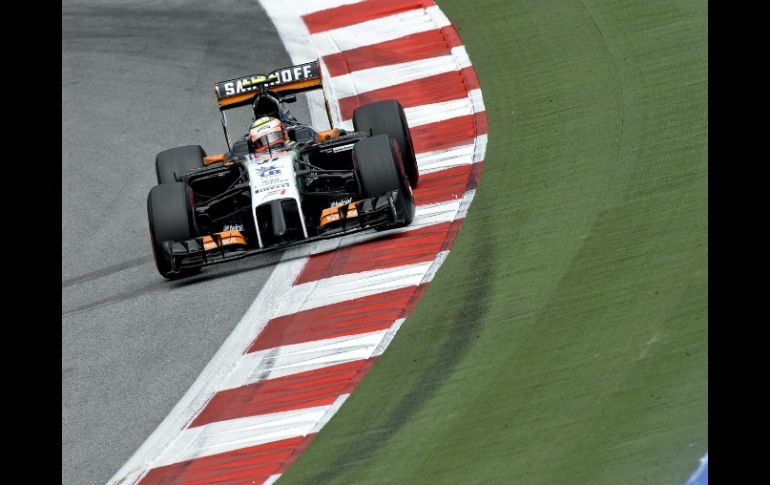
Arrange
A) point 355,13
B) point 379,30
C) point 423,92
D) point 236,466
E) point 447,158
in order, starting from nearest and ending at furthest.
Answer: 1. point 236,466
2. point 447,158
3. point 423,92
4. point 379,30
5. point 355,13

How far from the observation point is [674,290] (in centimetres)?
1048

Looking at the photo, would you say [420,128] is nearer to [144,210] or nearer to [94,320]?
[144,210]

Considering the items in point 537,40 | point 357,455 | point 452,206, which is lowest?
point 357,455

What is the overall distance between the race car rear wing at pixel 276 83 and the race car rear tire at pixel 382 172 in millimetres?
2001

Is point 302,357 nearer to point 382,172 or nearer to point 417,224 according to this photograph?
point 382,172

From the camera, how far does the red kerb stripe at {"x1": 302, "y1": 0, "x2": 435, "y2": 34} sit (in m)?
17.9

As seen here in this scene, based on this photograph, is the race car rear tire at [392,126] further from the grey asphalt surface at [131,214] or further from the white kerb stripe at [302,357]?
the white kerb stripe at [302,357]

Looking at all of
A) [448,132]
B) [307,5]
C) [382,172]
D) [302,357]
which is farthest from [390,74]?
[302,357]


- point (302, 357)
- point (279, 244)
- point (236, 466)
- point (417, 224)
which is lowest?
point (236, 466)

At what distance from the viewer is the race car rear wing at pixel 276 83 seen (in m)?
14.3

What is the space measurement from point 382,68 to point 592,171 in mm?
4385

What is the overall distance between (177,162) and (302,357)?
11.8ft

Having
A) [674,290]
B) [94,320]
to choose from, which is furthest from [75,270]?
[674,290]

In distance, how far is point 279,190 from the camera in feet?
40.6
